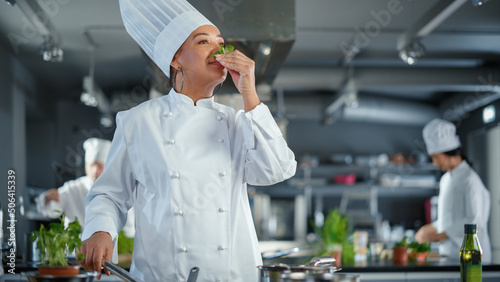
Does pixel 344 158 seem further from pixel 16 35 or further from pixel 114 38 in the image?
pixel 16 35

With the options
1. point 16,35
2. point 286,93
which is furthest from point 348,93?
point 16,35

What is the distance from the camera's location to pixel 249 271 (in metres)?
1.49

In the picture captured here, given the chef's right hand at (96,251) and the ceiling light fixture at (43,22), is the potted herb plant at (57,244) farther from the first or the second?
the ceiling light fixture at (43,22)

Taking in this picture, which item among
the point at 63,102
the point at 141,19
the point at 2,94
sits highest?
the point at 63,102

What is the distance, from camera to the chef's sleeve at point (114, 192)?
1410mm

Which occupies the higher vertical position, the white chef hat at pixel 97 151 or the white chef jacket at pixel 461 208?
the white chef hat at pixel 97 151

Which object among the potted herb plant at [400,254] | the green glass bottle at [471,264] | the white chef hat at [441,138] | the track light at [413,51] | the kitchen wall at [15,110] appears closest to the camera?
the green glass bottle at [471,264]

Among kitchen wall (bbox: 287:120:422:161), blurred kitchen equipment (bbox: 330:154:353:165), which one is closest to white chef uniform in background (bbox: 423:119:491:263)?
blurred kitchen equipment (bbox: 330:154:353:165)

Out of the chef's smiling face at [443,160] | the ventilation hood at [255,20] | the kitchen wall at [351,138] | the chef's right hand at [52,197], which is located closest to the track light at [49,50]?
the chef's right hand at [52,197]

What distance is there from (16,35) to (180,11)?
354 centimetres

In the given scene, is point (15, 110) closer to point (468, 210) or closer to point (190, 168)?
point (468, 210)

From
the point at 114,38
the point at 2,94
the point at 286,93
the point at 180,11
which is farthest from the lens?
the point at 286,93

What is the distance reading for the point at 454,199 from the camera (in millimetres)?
3750

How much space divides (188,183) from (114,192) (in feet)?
0.69
